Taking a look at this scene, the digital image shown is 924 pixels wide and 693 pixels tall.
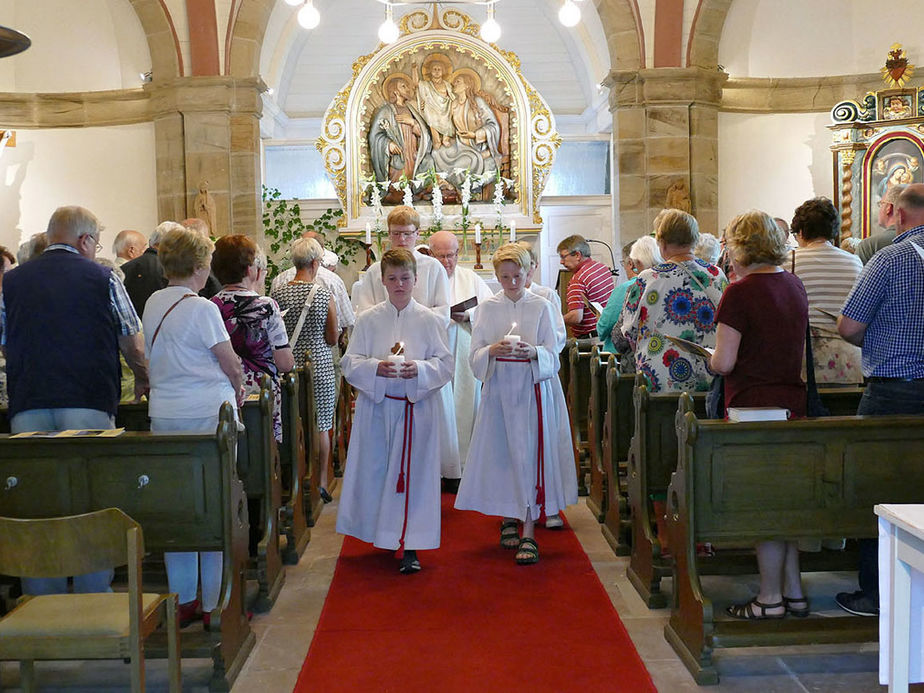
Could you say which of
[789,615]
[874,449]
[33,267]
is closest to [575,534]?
[789,615]

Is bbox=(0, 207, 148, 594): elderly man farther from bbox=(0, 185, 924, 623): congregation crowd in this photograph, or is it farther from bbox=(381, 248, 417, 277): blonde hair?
bbox=(381, 248, 417, 277): blonde hair

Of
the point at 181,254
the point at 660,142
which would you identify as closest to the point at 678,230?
the point at 181,254

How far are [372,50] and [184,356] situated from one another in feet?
37.6

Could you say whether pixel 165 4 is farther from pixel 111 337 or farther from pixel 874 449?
pixel 874 449

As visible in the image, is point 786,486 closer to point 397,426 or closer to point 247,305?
point 397,426

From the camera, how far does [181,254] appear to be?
13.4 feet

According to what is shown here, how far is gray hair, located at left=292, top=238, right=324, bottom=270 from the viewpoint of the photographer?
6.12 meters

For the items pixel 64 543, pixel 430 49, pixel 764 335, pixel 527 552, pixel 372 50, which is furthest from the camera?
pixel 372 50

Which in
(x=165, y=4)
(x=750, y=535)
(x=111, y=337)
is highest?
(x=165, y=4)

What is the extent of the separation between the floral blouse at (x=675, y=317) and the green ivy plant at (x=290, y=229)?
816cm

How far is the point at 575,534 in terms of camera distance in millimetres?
5871

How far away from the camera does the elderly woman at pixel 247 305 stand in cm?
475

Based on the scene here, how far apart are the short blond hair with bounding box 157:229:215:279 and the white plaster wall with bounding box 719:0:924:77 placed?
9.35 metres

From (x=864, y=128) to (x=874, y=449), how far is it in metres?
8.25
